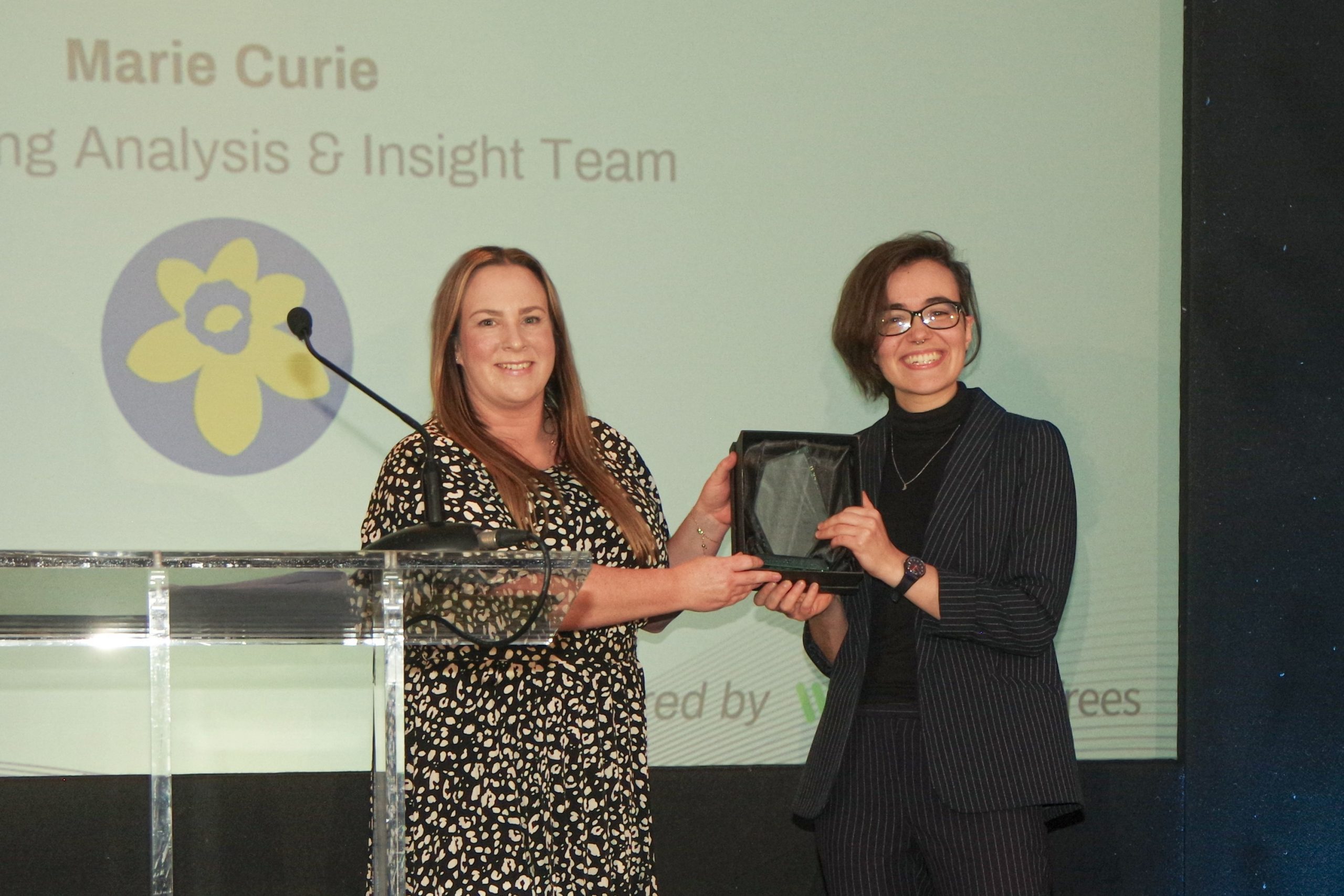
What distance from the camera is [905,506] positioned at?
7.75ft

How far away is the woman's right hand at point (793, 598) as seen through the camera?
2.22 meters

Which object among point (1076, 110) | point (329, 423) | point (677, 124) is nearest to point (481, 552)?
point (329, 423)

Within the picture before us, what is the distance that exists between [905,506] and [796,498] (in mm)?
206

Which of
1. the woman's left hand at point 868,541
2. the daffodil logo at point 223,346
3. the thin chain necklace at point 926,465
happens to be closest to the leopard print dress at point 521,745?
the woman's left hand at point 868,541

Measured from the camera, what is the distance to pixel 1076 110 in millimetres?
3402

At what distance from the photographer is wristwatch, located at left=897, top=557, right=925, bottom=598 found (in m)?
2.17

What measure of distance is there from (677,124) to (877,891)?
1857mm

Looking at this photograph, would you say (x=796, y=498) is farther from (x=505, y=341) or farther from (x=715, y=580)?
(x=505, y=341)

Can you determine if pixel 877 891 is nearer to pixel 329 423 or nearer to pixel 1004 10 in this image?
pixel 329 423

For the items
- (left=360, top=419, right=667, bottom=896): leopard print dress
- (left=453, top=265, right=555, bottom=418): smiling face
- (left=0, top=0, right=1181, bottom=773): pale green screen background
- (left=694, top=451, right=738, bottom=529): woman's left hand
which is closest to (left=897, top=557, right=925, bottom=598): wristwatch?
(left=694, top=451, right=738, bottom=529): woman's left hand

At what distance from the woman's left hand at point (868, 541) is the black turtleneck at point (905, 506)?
123 millimetres

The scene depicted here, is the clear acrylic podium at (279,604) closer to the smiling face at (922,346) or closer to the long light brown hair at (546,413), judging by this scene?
the long light brown hair at (546,413)

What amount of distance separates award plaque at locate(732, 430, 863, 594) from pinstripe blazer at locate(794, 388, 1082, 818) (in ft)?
0.20

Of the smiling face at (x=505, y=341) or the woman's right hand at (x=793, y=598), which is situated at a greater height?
the smiling face at (x=505, y=341)
